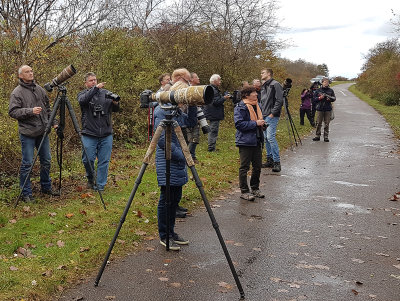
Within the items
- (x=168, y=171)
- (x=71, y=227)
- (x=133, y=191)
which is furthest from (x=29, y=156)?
(x=133, y=191)

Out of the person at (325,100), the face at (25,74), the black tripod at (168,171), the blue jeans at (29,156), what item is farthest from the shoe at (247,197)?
the person at (325,100)

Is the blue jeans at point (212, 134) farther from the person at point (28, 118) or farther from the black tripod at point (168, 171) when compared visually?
the black tripod at point (168, 171)

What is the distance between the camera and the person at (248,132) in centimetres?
755

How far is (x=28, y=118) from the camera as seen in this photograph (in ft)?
22.7

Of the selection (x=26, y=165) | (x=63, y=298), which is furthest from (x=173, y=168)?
(x=26, y=165)

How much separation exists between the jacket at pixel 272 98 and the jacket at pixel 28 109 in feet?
16.7

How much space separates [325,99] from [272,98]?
4.77 m

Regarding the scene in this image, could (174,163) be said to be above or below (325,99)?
below

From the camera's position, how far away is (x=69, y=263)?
4.70m

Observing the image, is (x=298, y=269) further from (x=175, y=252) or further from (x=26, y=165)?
(x=26, y=165)

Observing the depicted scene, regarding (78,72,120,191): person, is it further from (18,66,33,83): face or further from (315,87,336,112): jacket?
(315,87,336,112): jacket

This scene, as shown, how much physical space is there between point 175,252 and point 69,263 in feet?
4.11

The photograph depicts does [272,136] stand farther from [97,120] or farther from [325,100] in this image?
[325,100]

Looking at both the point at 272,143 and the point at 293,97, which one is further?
the point at 293,97
